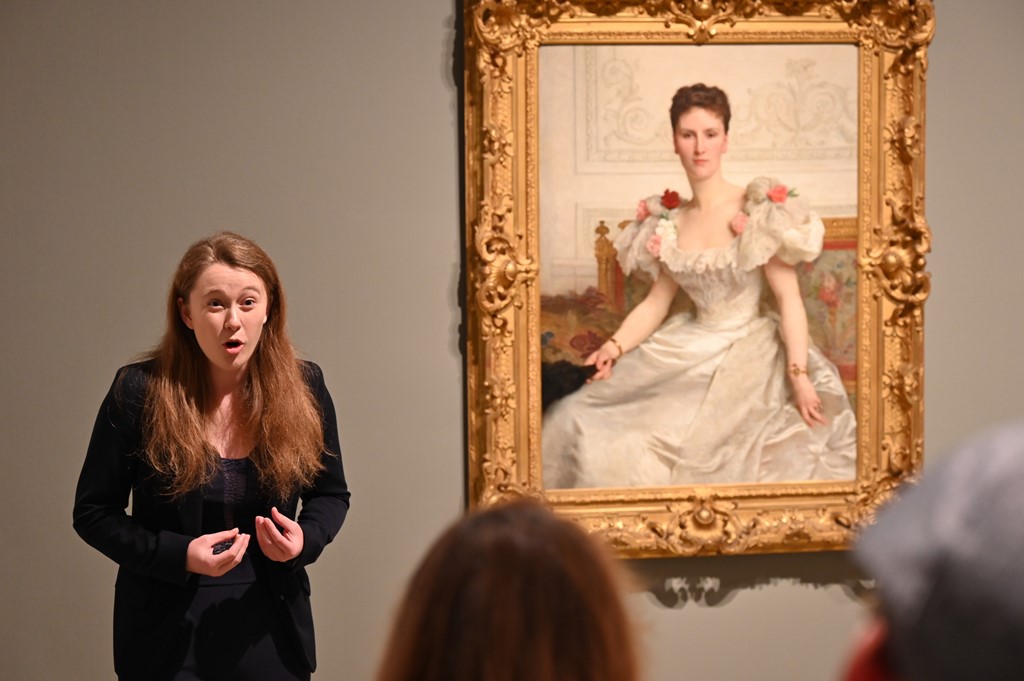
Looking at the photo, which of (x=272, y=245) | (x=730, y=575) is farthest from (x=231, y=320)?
(x=730, y=575)

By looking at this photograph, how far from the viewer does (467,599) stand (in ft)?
3.52

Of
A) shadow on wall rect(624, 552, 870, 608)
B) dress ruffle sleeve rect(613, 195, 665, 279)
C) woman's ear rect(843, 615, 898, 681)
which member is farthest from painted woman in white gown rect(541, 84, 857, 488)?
woman's ear rect(843, 615, 898, 681)

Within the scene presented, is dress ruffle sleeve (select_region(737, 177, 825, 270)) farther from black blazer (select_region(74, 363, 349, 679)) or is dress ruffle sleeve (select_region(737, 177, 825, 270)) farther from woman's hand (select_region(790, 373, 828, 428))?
black blazer (select_region(74, 363, 349, 679))

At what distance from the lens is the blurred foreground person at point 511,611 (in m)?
1.07

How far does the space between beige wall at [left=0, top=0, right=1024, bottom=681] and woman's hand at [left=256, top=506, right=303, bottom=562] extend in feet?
3.66

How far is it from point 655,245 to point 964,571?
117 inches

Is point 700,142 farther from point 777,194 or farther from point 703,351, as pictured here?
point 703,351

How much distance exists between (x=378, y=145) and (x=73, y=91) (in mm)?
916

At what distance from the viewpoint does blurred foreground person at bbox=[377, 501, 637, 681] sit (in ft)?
3.52

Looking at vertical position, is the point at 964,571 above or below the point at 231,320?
below

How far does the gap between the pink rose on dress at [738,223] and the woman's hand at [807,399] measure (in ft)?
1.66

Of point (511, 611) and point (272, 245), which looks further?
point (272, 245)

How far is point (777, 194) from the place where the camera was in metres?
3.66

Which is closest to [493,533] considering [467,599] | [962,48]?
[467,599]
